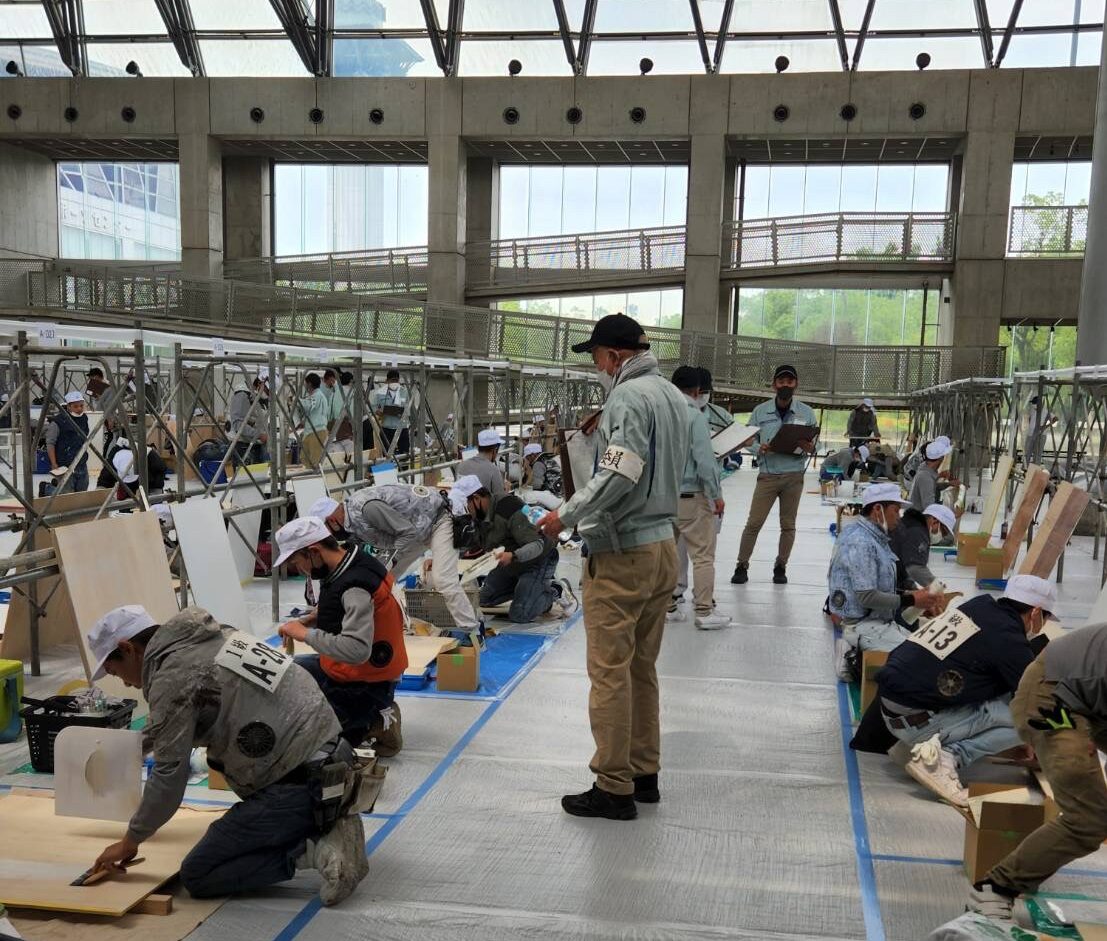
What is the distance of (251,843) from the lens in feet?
12.2

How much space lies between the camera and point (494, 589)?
861 centimetres

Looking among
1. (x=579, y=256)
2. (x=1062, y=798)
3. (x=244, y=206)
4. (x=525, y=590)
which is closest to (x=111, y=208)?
(x=244, y=206)

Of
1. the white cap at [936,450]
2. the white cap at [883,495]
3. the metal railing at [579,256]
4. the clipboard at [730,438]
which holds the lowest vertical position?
the white cap at [936,450]

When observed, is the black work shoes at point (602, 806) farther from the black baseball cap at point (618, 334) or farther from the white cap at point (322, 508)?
the white cap at point (322, 508)

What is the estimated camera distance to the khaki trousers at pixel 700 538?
811cm

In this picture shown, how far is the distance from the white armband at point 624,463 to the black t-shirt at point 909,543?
131 inches

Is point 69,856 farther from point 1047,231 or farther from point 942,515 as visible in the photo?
point 1047,231

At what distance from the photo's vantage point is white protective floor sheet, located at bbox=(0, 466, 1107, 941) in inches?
145

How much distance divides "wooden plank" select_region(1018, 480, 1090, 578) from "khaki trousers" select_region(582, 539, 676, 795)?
4.98 metres

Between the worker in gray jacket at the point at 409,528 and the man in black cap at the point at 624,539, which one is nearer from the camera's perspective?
the man in black cap at the point at 624,539

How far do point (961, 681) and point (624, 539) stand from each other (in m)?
1.78

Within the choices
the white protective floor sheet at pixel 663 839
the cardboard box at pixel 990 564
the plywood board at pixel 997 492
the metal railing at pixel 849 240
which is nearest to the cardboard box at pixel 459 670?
the white protective floor sheet at pixel 663 839

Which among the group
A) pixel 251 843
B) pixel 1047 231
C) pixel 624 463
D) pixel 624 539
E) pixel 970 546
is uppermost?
pixel 1047 231

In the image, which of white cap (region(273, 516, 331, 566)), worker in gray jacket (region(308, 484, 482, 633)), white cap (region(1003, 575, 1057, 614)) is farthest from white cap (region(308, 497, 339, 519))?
white cap (region(1003, 575, 1057, 614))
